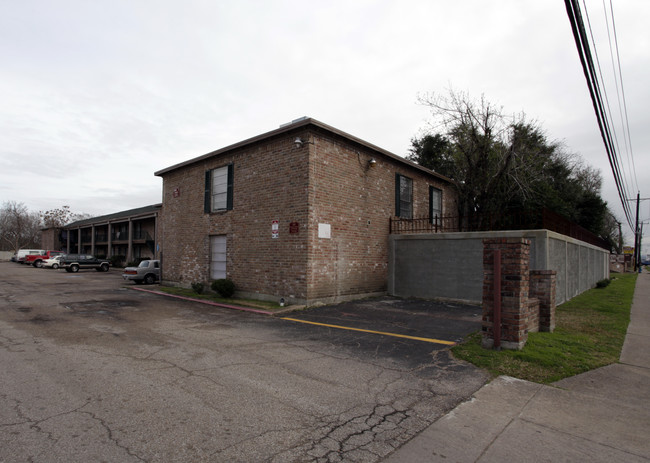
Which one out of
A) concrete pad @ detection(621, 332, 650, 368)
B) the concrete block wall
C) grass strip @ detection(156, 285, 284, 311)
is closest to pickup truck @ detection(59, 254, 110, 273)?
grass strip @ detection(156, 285, 284, 311)

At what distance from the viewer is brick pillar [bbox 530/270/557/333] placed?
7.21 metres

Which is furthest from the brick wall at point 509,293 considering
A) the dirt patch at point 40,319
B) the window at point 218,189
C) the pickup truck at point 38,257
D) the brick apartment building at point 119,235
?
the pickup truck at point 38,257

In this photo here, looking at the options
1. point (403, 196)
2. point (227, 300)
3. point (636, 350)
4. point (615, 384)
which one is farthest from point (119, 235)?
point (615, 384)

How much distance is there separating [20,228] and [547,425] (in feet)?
301

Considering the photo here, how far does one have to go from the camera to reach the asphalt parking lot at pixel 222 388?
322 cm

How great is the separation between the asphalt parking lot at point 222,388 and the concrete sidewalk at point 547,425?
0.23m

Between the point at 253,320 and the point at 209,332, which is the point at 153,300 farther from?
the point at 209,332

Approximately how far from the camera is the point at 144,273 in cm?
2095

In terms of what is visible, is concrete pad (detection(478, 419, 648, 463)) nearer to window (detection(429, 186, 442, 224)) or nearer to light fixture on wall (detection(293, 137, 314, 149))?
light fixture on wall (detection(293, 137, 314, 149))

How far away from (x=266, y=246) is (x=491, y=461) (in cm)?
1034

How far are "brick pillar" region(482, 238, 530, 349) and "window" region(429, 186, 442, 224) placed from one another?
1194cm

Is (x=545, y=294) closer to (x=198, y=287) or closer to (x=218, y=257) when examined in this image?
(x=218, y=257)

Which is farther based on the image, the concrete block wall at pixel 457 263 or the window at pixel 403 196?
the window at pixel 403 196

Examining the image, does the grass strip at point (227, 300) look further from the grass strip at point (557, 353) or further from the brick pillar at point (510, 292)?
the brick pillar at point (510, 292)
